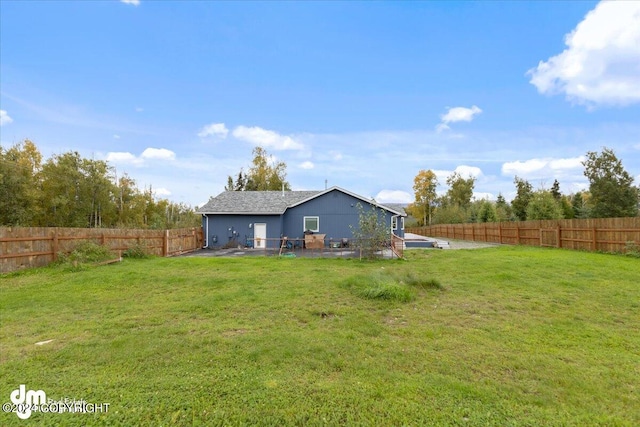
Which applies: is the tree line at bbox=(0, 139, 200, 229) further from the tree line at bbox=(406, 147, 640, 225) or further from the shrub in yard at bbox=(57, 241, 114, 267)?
the tree line at bbox=(406, 147, 640, 225)

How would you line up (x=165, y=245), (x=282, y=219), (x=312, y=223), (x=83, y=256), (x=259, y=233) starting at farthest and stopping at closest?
(x=312, y=223)
(x=282, y=219)
(x=259, y=233)
(x=165, y=245)
(x=83, y=256)

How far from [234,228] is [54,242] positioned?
410 inches

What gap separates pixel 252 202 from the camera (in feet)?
70.6

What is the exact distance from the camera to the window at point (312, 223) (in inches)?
810

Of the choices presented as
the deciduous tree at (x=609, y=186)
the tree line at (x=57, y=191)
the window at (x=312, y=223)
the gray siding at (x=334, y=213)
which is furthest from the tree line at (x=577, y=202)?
the tree line at (x=57, y=191)

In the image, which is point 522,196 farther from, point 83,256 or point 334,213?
point 83,256

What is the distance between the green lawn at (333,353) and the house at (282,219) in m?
12.7

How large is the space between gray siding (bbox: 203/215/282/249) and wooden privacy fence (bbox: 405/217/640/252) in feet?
53.8

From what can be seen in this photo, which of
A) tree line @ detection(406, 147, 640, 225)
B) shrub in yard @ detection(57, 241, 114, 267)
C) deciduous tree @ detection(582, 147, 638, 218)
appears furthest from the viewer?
deciduous tree @ detection(582, 147, 638, 218)

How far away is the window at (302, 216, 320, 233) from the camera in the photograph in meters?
20.6

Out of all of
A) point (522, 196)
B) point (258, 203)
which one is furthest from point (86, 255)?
point (522, 196)

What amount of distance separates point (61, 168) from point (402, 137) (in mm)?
34724

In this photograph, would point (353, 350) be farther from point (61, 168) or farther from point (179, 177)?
point (61, 168)

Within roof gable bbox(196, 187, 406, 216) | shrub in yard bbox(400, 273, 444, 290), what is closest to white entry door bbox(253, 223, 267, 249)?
roof gable bbox(196, 187, 406, 216)
